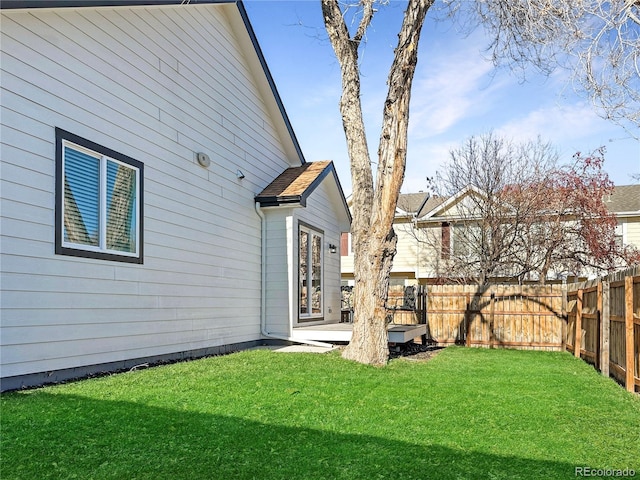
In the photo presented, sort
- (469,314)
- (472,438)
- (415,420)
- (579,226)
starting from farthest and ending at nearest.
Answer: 1. (579,226)
2. (469,314)
3. (415,420)
4. (472,438)

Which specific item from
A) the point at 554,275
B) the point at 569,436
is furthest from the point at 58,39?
the point at 554,275

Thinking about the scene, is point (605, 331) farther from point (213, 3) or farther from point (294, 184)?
point (213, 3)

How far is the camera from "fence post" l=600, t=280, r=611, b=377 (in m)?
8.04

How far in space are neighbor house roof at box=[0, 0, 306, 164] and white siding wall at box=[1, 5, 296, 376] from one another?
0.85ft

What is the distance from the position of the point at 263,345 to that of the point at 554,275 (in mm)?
14279

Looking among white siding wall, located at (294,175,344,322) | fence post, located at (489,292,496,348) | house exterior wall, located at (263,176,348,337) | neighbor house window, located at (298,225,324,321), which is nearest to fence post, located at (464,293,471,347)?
fence post, located at (489,292,496,348)

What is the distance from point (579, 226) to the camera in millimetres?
18547

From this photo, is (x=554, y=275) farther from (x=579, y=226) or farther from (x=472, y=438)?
(x=472, y=438)

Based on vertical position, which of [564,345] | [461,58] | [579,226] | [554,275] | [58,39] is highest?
[461,58]

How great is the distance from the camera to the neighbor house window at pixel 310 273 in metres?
11.9

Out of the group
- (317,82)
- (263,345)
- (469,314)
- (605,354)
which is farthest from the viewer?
(469,314)

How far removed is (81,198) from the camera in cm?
646

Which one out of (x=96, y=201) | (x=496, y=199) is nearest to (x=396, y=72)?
(x=96, y=201)

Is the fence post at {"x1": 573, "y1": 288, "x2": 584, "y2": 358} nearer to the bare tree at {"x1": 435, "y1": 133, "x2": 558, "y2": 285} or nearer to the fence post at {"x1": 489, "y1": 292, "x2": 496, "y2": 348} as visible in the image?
the fence post at {"x1": 489, "y1": 292, "x2": 496, "y2": 348}
